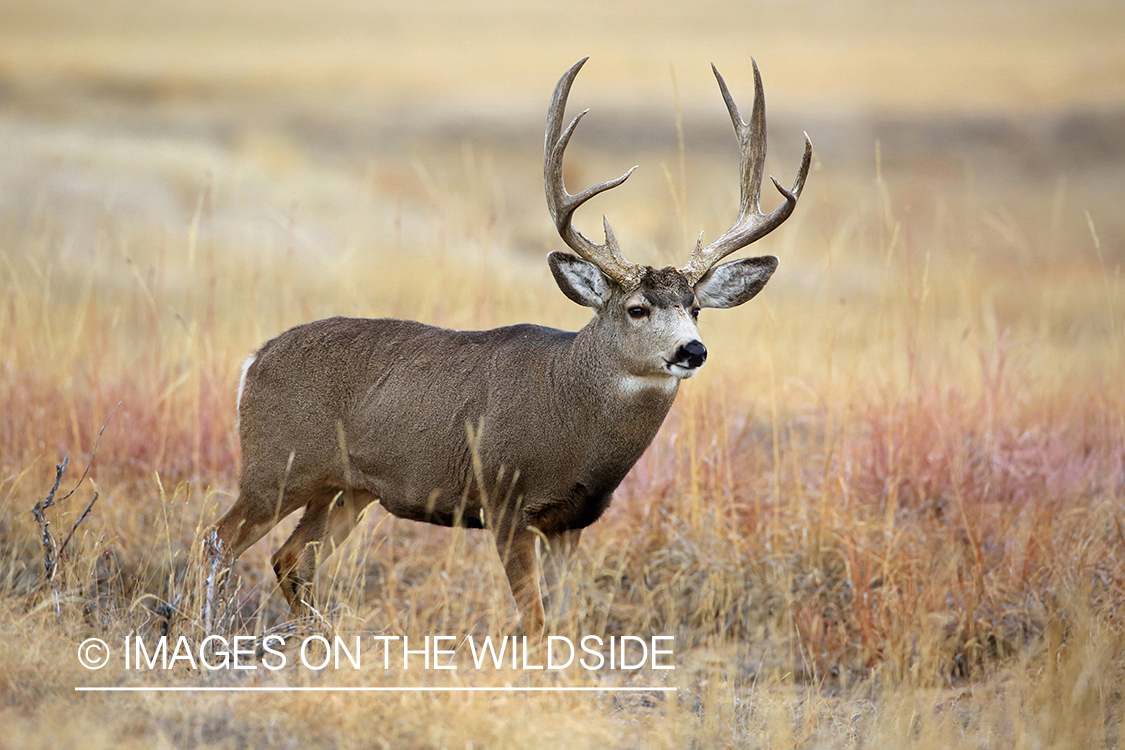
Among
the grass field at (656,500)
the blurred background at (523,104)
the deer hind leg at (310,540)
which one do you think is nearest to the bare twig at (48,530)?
the grass field at (656,500)

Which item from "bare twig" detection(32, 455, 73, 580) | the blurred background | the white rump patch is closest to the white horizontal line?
"bare twig" detection(32, 455, 73, 580)

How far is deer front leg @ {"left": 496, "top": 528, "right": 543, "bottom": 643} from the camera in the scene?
4.86 metres

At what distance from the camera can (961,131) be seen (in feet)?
82.3

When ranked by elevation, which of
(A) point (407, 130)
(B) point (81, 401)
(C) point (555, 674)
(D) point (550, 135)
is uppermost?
(A) point (407, 130)

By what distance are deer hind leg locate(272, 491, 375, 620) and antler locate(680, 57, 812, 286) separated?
204cm

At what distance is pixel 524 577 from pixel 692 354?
4.08 ft

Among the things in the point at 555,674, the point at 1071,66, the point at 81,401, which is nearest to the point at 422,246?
the point at 81,401

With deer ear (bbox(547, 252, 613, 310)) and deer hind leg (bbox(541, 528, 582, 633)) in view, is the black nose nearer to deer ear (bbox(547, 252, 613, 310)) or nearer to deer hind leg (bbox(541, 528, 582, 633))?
deer ear (bbox(547, 252, 613, 310))

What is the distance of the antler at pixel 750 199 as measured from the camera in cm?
499

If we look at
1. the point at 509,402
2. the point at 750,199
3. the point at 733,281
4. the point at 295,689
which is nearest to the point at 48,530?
the point at 295,689

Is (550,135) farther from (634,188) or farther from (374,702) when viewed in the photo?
(634,188)

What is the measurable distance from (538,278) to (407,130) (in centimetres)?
1183

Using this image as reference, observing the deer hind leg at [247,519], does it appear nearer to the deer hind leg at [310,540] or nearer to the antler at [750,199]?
the deer hind leg at [310,540]

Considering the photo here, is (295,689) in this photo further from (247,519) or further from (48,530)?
(48,530)
